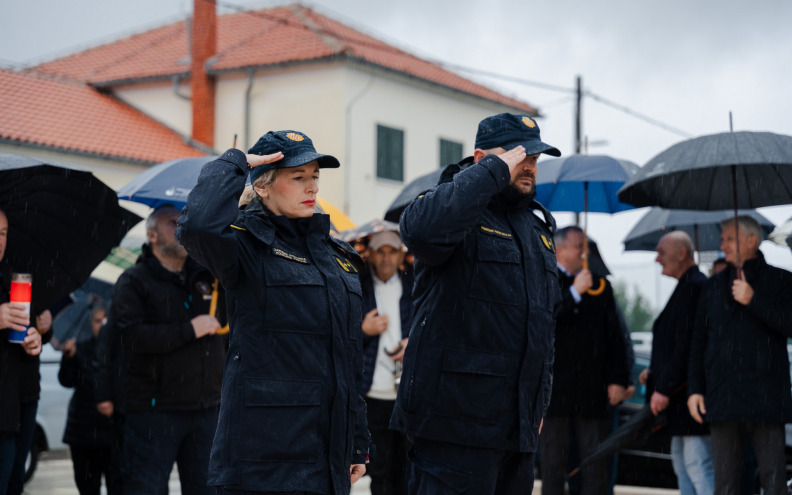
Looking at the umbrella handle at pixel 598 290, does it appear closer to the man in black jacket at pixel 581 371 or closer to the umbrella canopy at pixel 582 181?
the man in black jacket at pixel 581 371

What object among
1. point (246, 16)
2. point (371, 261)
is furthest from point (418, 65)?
point (371, 261)

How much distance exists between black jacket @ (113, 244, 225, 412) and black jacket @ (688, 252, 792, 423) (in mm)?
3244

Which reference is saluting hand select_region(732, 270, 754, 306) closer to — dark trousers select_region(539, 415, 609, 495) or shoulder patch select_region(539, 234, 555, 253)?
dark trousers select_region(539, 415, 609, 495)

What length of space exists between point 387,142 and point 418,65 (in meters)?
4.08

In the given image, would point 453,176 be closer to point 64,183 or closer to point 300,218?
point 300,218

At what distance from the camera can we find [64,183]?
5.83 meters

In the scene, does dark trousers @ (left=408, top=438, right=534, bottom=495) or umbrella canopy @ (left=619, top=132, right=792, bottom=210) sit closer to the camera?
dark trousers @ (left=408, top=438, right=534, bottom=495)

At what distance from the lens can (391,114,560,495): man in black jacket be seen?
387cm

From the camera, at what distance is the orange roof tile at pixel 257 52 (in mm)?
27516

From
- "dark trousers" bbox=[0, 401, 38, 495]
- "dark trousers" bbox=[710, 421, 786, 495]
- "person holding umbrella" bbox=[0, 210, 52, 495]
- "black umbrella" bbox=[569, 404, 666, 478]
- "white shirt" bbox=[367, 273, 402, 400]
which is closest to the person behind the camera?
"person holding umbrella" bbox=[0, 210, 52, 495]

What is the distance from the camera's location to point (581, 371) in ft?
24.1

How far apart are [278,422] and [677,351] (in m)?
4.29

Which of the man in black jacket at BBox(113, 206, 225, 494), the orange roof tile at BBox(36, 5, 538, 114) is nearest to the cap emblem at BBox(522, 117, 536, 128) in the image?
the man in black jacket at BBox(113, 206, 225, 494)

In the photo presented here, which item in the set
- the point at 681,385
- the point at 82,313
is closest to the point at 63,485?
the point at 82,313
